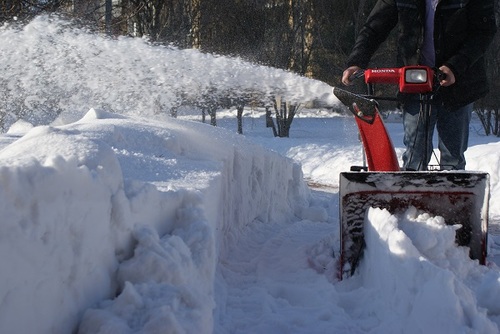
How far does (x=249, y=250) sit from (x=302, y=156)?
10.5 meters

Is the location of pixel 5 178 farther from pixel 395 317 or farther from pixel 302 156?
pixel 302 156

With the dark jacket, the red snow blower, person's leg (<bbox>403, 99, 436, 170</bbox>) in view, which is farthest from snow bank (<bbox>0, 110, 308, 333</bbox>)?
the dark jacket

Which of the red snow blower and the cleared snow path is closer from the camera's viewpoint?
the cleared snow path

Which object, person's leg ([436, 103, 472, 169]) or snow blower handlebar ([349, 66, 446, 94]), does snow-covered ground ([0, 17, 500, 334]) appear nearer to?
person's leg ([436, 103, 472, 169])

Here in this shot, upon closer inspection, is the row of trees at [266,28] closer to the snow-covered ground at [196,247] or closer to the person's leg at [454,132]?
the snow-covered ground at [196,247]

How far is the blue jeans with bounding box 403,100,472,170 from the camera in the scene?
13.1 ft

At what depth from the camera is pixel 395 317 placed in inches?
96.7

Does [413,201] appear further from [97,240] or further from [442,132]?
→ [97,240]

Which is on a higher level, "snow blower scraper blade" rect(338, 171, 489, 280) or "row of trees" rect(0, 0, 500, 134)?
"row of trees" rect(0, 0, 500, 134)

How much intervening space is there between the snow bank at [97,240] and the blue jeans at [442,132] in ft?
5.63

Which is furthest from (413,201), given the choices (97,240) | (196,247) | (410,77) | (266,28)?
(266,28)

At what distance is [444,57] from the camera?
3.95 meters

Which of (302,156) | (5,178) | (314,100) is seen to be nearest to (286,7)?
(302,156)

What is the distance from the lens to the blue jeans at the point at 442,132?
158 inches
